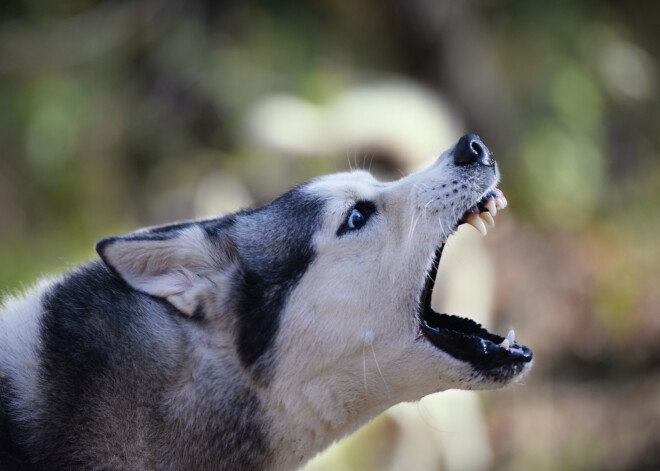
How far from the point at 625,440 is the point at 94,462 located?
5361 mm

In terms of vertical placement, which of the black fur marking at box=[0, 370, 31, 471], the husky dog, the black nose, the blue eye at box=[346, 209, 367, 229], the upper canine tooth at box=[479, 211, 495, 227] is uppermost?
the black nose

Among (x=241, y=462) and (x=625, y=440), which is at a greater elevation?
(x=625, y=440)

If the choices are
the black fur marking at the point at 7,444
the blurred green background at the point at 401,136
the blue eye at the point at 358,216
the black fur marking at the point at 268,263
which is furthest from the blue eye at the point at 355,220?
the blurred green background at the point at 401,136

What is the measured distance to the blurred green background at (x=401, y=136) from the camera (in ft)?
23.4

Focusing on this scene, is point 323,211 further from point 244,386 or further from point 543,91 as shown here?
point 543,91

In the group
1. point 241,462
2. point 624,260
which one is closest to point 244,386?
point 241,462

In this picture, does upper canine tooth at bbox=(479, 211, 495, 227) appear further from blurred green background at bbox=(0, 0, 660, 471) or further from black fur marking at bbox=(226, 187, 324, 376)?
blurred green background at bbox=(0, 0, 660, 471)

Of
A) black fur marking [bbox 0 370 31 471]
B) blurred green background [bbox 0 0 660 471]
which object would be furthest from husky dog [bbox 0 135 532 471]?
blurred green background [bbox 0 0 660 471]

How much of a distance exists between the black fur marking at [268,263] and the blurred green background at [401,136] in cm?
358

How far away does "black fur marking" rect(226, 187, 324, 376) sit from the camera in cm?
267

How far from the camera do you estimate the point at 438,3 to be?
394 inches

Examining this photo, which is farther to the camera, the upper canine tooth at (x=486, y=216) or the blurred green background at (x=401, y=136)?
the blurred green background at (x=401, y=136)

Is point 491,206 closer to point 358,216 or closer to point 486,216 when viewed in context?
point 486,216

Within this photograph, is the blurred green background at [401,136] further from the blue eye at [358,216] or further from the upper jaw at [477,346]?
the blue eye at [358,216]
